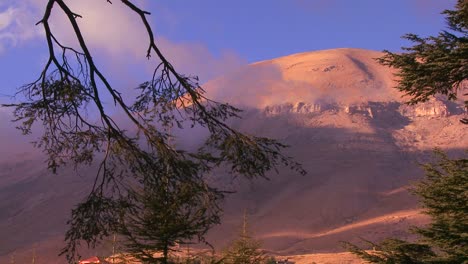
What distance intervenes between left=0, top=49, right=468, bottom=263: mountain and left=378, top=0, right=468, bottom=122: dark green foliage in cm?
4627

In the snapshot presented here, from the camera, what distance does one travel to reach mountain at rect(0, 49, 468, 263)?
67.1 m

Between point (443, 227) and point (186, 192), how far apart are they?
841 centimetres

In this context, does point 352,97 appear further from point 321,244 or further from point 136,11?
point 136,11

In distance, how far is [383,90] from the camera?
4557 inches

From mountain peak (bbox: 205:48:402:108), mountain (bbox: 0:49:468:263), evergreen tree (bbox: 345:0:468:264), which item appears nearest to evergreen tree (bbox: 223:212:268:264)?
evergreen tree (bbox: 345:0:468:264)

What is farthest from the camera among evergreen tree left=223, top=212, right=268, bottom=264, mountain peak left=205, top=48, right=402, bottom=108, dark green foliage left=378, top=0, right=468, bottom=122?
mountain peak left=205, top=48, right=402, bottom=108

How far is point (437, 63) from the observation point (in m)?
8.20

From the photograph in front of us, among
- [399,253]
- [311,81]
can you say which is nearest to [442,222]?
[399,253]

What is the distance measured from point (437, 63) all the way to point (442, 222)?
14.1 ft

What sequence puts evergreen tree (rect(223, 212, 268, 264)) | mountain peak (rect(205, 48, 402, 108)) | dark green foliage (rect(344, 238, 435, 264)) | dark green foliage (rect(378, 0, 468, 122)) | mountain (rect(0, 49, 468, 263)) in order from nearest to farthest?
1. dark green foliage (rect(378, 0, 468, 122))
2. dark green foliage (rect(344, 238, 435, 264))
3. evergreen tree (rect(223, 212, 268, 264))
4. mountain (rect(0, 49, 468, 263))
5. mountain peak (rect(205, 48, 402, 108))

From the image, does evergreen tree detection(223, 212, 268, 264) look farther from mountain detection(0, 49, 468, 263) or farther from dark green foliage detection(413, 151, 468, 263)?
mountain detection(0, 49, 468, 263)

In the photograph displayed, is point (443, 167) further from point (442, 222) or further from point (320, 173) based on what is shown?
point (320, 173)

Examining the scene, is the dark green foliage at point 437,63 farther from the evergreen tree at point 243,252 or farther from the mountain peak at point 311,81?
the mountain peak at point 311,81

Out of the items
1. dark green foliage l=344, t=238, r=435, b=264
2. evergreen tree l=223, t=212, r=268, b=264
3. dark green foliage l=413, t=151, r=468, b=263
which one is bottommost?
evergreen tree l=223, t=212, r=268, b=264
